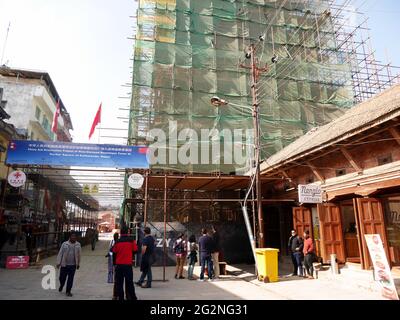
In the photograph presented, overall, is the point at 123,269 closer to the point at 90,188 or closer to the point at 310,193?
the point at 310,193

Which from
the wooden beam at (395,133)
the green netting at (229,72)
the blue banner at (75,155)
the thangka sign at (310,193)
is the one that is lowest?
the thangka sign at (310,193)

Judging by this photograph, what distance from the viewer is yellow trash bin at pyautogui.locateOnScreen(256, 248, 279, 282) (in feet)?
35.9

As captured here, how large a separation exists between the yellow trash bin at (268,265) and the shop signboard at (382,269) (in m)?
3.39

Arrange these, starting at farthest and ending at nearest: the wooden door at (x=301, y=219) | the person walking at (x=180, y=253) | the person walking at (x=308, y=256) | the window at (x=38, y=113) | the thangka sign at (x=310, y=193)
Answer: the window at (x=38, y=113), the wooden door at (x=301, y=219), the person walking at (x=180, y=253), the person walking at (x=308, y=256), the thangka sign at (x=310, y=193)

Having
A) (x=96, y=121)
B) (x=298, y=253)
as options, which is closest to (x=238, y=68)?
(x=96, y=121)

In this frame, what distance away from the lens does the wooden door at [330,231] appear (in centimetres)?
1194

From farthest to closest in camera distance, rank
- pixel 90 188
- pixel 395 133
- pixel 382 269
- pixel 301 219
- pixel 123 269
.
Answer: pixel 90 188
pixel 301 219
pixel 395 133
pixel 382 269
pixel 123 269

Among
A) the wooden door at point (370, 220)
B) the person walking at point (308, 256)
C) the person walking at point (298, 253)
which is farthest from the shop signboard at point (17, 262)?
the wooden door at point (370, 220)

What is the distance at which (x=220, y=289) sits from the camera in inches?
383

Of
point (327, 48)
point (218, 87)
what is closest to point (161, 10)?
point (218, 87)

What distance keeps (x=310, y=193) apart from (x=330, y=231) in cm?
192

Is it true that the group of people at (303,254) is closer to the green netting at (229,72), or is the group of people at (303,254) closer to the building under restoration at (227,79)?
the building under restoration at (227,79)

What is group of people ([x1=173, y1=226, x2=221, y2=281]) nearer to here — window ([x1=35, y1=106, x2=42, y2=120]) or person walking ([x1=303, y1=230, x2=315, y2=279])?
person walking ([x1=303, y1=230, x2=315, y2=279])

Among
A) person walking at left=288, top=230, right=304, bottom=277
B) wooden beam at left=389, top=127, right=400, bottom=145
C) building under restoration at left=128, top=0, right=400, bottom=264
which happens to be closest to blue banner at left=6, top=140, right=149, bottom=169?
building under restoration at left=128, top=0, right=400, bottom=264
